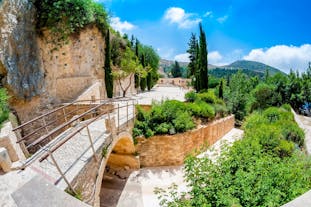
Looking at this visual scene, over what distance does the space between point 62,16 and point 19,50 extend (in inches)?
145

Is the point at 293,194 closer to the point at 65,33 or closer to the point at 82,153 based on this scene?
the point at 82,153

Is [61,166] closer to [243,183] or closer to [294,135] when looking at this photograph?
[243,183]

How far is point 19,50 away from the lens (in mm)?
9859

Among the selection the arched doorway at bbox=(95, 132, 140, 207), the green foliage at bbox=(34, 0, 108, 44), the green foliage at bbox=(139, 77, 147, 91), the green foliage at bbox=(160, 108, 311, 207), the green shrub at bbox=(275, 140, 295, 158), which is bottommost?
the arched doorway at bbox=(95, 132, 140, 207)

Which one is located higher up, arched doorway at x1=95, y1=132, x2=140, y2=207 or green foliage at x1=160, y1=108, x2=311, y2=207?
green foliage at x1=160, y1=108, x2=311, y2=207

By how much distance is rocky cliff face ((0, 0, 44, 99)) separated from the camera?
895cm

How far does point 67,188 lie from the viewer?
4.23 meters

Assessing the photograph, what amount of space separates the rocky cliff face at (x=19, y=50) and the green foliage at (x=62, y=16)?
0.56m

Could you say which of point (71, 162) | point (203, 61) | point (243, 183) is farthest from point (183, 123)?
point (203, 61)

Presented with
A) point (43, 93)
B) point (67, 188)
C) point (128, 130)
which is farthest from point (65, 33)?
point (67, 188)

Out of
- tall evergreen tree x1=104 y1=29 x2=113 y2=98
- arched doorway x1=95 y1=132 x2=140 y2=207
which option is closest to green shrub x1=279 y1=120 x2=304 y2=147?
arched doorway x1=95 y1=132 x2=140 y2=207

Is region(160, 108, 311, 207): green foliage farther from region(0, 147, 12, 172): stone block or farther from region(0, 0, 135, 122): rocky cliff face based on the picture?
region(0, 0, 135, 122): rocky cliff face

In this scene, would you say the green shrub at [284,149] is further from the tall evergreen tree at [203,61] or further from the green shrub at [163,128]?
the tall evergreen tree at [203,61]

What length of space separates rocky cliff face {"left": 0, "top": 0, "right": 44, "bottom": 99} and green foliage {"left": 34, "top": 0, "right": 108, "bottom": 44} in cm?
56
